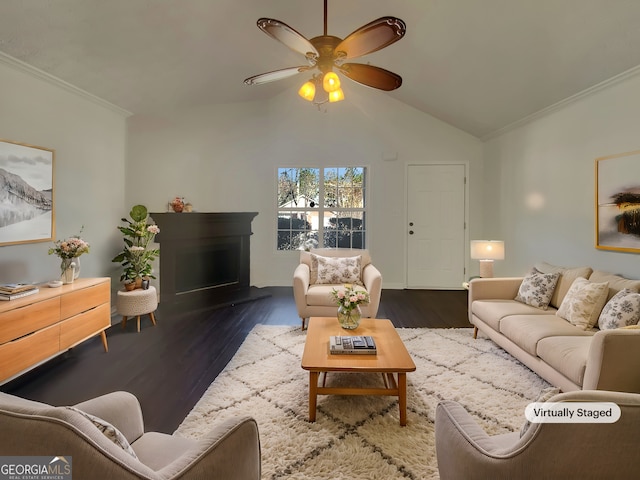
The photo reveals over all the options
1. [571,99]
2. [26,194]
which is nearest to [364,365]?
[26,194]

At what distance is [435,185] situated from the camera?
224 inches

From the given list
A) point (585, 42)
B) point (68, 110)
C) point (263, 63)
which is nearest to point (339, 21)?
point (263, 63)

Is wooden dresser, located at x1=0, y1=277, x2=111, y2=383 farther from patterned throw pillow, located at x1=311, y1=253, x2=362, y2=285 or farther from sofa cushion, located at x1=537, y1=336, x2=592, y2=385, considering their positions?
sofa cushion, located at x1=537, y1=336, x2=592, y2=385

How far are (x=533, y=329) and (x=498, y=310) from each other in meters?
0.51

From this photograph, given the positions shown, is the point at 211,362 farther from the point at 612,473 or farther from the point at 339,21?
the point at 339,21

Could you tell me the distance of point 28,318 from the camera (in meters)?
2.39

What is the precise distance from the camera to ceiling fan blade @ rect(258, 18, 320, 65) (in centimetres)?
200

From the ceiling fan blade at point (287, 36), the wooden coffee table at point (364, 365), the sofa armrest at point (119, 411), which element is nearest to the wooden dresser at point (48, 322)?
the sofa armrest at point (119, 411)

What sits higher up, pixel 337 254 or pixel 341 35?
pixel 341 35

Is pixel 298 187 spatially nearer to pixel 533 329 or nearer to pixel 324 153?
pixel 324 153

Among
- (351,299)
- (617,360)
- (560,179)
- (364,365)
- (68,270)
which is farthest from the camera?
(560,179)

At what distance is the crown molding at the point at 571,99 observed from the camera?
9.37ft

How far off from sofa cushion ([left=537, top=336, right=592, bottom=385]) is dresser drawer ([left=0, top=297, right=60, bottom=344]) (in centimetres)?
360

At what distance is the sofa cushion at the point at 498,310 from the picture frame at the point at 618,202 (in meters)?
0.83
